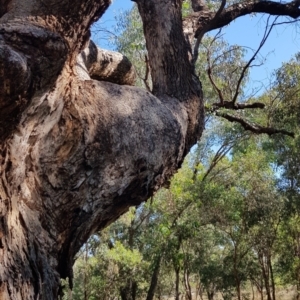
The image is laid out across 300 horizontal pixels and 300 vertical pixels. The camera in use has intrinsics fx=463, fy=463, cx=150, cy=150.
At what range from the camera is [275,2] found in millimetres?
3350

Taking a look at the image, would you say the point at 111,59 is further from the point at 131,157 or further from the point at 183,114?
the point at 131,157

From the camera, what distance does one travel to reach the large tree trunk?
4.53ft

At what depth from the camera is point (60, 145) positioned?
1.64 meters

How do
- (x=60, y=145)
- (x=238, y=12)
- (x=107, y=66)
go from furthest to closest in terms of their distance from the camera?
(x=238, y=12) < (x=107, y=66) < (x=60, y=145)

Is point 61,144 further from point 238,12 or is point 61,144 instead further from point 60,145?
point 238,12

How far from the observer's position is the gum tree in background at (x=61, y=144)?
1.38 m

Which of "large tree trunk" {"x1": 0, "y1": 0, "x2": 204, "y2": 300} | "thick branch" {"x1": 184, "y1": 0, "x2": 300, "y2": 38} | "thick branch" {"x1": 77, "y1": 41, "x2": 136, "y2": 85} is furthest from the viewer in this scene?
"thick branch" {"x1": 184, "y1": 0, "x2": 300, "y2": 38}

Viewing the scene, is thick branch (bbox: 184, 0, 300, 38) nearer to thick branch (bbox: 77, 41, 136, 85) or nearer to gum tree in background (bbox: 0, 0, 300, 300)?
thick branch (bbox: 77, 41, 136, 85)

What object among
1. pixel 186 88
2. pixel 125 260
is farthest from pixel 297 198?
pixel 186 88

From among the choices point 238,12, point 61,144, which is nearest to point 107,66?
point 238,12

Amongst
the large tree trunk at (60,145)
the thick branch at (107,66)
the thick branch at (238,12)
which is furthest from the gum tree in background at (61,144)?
the thick branch at (238,12)

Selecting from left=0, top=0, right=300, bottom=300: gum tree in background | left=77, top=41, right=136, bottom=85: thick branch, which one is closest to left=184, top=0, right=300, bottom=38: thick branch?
left=77, top=41, right=136, bottom=85: thick branch

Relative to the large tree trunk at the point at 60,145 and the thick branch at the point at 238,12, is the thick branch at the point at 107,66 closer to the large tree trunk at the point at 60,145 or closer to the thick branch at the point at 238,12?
the large tree trunk at the point at 60,145

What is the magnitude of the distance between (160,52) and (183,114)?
38 centimetres
